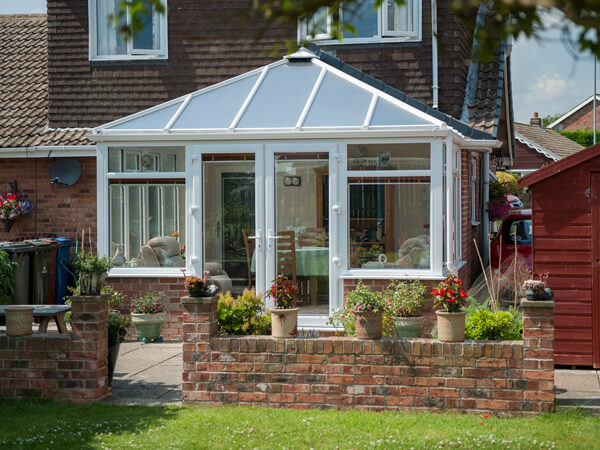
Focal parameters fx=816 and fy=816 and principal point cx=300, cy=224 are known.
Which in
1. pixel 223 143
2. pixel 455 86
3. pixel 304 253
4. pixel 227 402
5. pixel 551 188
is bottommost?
pixel 227 402

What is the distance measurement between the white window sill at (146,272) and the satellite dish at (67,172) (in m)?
2.40

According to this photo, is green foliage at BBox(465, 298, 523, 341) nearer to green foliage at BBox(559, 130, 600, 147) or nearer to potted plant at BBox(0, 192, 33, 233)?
potted plant at BBox(0, 192, 33, 233)

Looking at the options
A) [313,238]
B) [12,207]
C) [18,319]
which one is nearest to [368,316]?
[18,319]

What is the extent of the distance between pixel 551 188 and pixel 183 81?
680cm

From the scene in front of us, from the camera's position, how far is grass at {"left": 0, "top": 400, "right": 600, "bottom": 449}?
236 inches

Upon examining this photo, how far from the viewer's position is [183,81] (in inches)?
523

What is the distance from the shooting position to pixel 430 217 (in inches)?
403

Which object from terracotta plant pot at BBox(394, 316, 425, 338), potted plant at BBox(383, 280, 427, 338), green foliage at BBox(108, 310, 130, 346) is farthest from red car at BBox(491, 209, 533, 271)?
green foliage at BBox(108, 310, 130, 346)

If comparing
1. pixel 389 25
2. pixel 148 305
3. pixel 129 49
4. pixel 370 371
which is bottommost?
pixel 370 371

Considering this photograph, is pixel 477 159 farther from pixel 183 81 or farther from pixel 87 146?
pixel 87 146

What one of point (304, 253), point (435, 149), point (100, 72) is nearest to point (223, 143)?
point (304, 253)

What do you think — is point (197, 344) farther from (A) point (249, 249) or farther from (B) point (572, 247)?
(B) point (572, 247)

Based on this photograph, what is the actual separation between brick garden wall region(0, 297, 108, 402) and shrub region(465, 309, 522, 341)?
10.9 ft

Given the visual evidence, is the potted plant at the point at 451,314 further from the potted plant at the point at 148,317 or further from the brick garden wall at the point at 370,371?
the potted plant at the point at 148,317
